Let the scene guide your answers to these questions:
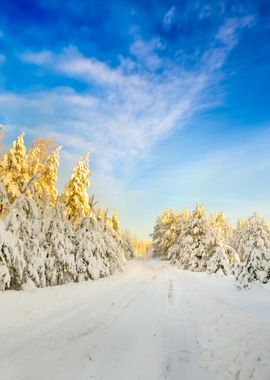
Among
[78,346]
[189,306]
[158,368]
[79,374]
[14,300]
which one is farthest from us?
[189,306]

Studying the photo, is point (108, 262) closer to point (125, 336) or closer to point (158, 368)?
point (125, 336)

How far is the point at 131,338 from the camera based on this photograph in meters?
8.12

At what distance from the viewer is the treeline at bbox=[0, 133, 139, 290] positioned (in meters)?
14.4

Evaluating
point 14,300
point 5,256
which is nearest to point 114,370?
point 14,300

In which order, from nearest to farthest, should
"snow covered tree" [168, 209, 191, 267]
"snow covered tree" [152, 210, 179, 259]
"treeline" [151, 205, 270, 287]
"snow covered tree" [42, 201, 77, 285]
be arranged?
"snow covered tree" [42, 201, 77, 285]
"treeline" [151, 205, 270, 287]
"snow covered tree" [168, 209, 191, 267]
"snow covered tree" [152, 210, 179, 259]

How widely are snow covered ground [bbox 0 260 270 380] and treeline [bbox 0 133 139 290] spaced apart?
1.66 meters

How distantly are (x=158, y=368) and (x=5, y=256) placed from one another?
8.97 m

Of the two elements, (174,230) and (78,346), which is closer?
(78,346)

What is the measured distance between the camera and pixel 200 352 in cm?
745

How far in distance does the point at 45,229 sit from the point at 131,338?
37.0 ft

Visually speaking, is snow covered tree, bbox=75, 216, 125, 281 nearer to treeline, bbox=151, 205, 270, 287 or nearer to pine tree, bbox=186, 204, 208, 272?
treeline, bbox=151, 205, 270, 287

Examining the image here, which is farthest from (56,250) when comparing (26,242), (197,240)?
(197,240)

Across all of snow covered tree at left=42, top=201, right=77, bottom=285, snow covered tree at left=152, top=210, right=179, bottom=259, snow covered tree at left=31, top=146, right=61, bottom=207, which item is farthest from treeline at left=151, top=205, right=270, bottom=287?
snow covered tree at left=31, top=146, right=61, bottom=207

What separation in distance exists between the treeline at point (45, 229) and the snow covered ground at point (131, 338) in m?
1.66
